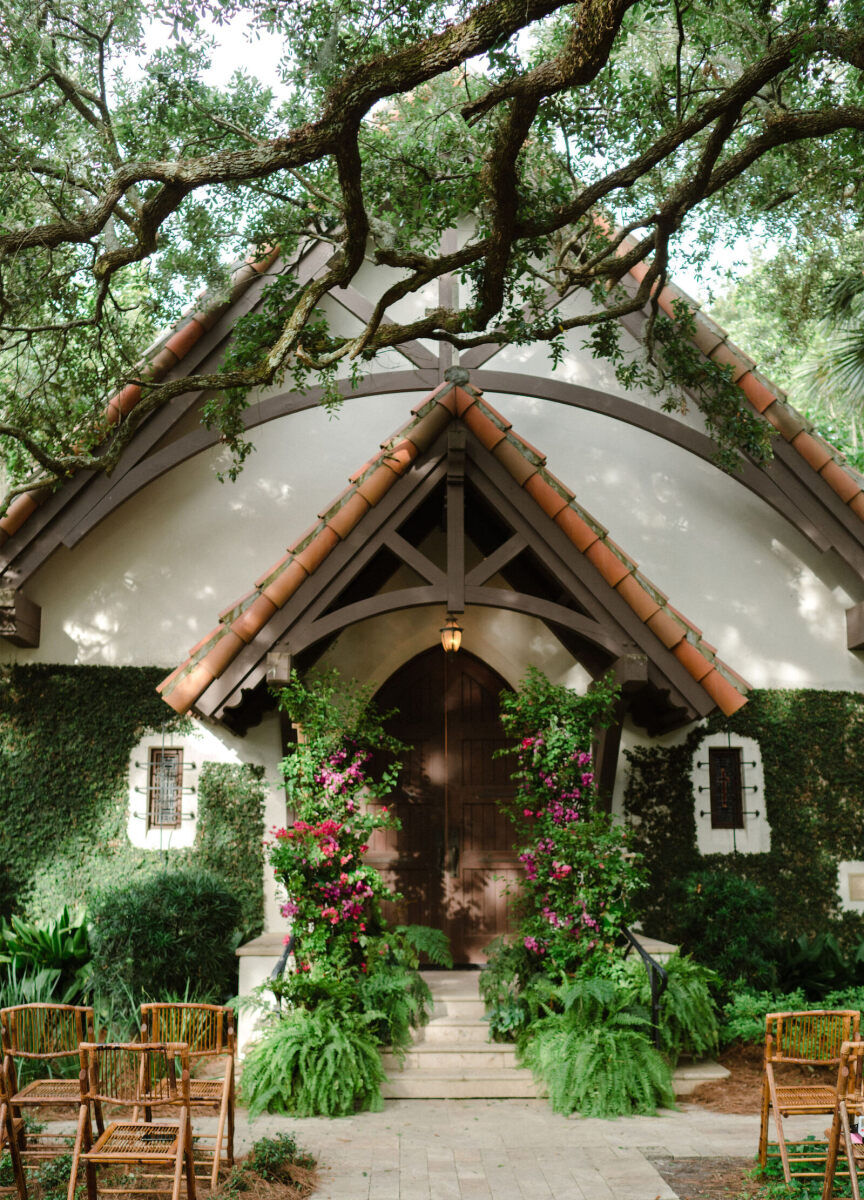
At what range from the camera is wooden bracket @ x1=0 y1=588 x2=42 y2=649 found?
9.79 m

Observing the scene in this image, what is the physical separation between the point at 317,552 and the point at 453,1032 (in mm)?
3887

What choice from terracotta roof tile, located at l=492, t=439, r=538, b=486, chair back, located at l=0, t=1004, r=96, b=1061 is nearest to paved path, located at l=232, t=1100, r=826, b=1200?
chair back, located at l=0, t=1004, r=96, b=1061

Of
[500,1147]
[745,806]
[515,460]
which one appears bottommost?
[500,1147]

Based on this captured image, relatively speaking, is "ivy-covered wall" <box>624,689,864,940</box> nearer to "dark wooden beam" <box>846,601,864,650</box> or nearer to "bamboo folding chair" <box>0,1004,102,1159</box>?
"dark wooden beam" <box>846,601,864,650</box>

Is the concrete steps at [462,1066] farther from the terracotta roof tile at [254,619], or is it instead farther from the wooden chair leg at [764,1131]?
the terracotta roof tile at [254,619]

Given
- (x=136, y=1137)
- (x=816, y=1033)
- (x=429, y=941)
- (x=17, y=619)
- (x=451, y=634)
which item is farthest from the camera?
(x=17, y=619)

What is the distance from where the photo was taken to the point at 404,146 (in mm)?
9672

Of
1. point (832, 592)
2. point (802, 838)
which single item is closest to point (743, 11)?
point (832, 592)

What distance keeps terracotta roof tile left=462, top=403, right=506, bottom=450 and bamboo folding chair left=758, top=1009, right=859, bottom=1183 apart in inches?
182

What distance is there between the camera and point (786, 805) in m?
10.4

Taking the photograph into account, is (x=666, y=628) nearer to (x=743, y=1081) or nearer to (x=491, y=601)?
(x=491, y=601)

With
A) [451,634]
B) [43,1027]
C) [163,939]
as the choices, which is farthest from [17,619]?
[43,1027]

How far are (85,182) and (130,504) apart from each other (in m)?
3.20

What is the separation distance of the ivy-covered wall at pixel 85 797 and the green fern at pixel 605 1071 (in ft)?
11.5
